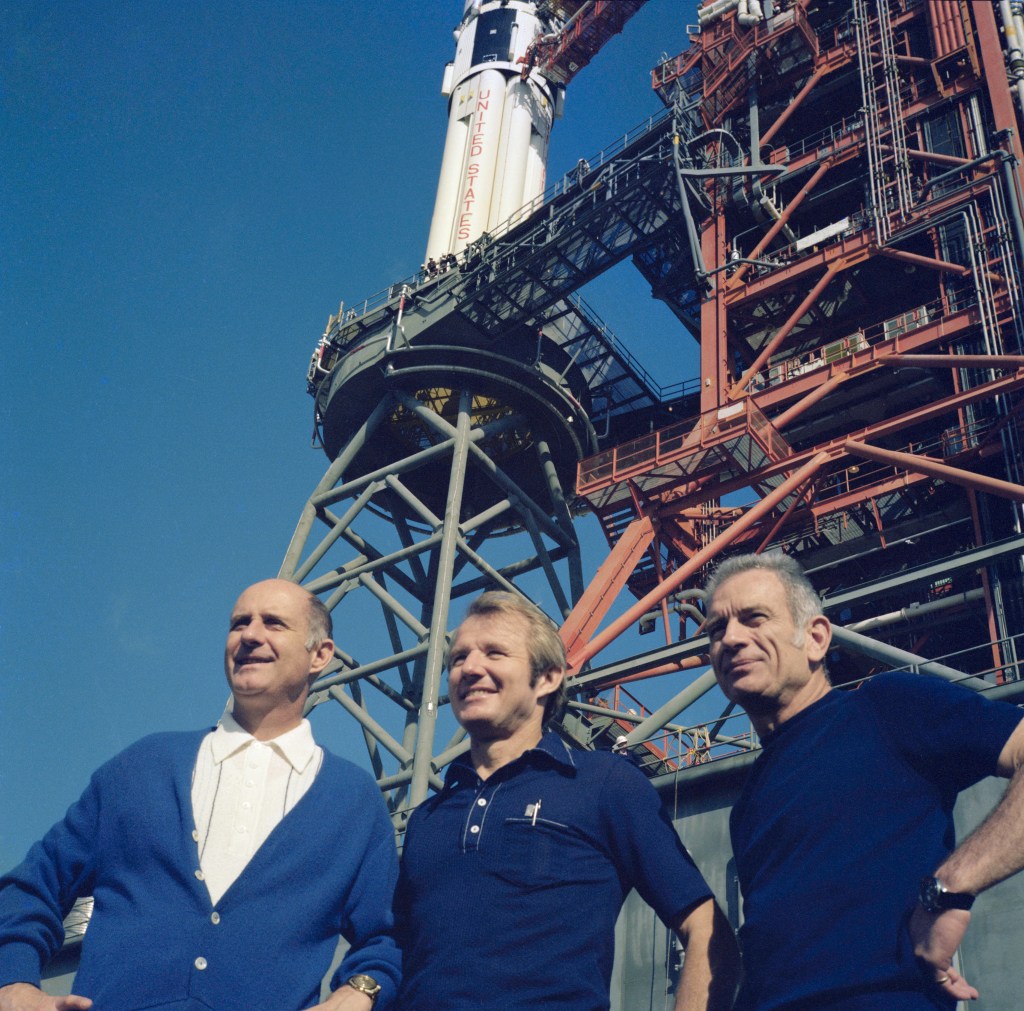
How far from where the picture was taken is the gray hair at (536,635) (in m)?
4.71

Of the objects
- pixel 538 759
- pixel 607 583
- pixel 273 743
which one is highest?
pixel 607 583

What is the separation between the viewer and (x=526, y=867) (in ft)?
13.5

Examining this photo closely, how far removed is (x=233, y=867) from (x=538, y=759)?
3.93 feet

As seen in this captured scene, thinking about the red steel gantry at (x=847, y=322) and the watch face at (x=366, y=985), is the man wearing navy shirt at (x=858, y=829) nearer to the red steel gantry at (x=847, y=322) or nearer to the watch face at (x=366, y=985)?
the watch face at (x=366, y=985)

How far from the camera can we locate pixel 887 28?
2595cm

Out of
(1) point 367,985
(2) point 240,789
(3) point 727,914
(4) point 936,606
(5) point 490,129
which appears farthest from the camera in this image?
(5) point 490,129

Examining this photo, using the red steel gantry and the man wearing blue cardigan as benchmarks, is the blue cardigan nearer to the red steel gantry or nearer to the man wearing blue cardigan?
the man wearing blue cardigan

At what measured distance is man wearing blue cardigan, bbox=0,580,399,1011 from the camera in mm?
3883

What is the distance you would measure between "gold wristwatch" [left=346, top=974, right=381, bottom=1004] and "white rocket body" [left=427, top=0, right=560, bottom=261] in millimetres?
27256

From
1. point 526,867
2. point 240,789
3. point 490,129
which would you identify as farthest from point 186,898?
point 490,129

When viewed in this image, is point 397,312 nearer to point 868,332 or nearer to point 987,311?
point 868,332

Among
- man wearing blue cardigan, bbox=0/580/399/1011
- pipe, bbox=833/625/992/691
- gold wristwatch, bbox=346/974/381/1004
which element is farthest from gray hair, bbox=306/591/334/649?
pipe, bbox=833/625/992/691

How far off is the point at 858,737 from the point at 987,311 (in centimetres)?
1856

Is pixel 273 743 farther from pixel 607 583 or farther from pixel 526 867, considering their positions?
pixel 607 583
